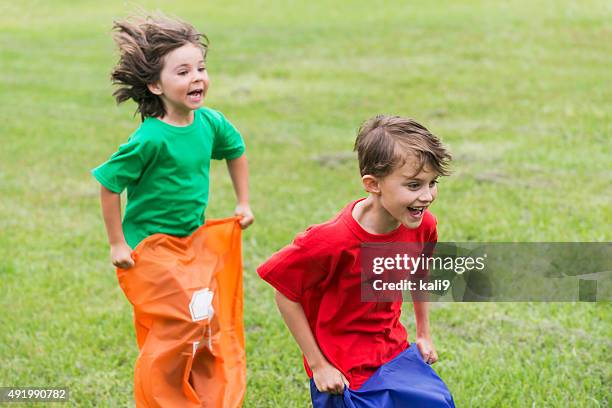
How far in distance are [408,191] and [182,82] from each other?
1184mm

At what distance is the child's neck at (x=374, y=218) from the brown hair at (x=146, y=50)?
110 cm

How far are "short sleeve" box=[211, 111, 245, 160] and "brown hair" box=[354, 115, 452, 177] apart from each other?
1040 millimetres

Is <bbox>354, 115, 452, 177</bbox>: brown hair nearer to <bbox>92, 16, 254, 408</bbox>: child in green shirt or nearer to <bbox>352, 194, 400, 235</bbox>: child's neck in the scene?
<bbox>352, 194, 400, 235</bbox>: child's neck

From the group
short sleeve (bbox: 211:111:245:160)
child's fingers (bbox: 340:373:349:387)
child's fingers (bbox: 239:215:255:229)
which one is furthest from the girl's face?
child's fingers (bbox: 340:373:349:387)

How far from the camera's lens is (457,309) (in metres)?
4.91

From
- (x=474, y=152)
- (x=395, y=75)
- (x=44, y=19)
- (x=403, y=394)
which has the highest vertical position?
(x=44, y=19)

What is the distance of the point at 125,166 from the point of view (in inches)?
136

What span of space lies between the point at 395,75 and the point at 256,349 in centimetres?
807

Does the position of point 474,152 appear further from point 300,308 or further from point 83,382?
point 300,308

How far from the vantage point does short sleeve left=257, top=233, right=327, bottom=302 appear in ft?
9.46

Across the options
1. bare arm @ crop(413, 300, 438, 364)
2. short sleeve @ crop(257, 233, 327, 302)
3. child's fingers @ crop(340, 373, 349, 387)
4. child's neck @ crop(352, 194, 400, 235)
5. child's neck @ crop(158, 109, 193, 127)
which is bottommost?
child's fingers @ crop(340, 373, 349, 387)

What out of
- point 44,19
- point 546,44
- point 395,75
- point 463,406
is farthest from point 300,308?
point 44,19

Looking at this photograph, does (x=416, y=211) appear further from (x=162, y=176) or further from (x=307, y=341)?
(x=162, y=176)

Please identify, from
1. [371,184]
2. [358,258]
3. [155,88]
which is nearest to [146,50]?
[155,88]
